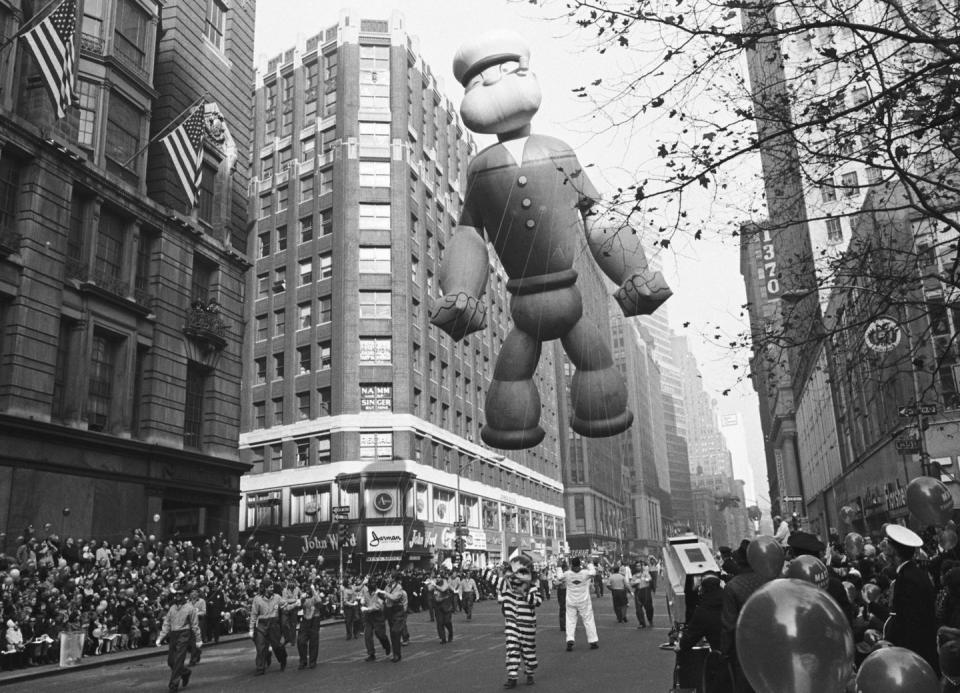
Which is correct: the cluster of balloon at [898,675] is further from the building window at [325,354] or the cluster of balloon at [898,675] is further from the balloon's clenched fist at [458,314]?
the building window at [325,354]

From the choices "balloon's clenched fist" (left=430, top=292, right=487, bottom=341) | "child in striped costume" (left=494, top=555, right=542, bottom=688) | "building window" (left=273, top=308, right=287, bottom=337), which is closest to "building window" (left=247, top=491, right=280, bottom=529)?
"building window" (left=273, top=308, right=287, bottom=337)

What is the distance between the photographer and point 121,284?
2386 cm

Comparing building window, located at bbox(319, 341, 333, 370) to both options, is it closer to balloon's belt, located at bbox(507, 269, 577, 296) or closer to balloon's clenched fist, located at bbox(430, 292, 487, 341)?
balloon's clenched fist, located at bbox(430, 292, 487, 341)

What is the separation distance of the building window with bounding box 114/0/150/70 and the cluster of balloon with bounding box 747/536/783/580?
24.8 m

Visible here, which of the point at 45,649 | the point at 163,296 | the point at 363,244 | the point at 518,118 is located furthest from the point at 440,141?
the point at 518,118

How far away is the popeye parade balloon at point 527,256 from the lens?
25.2ft

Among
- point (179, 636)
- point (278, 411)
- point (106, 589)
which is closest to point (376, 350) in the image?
point (278, 411)

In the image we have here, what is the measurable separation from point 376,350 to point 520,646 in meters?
35.5

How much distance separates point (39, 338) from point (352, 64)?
3324cm

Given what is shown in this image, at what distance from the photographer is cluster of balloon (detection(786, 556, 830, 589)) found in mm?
6398

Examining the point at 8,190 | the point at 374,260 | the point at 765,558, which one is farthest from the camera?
the point at 374,260

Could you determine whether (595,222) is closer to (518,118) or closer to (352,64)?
(518,118)

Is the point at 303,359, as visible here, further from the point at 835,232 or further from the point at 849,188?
the point at 849,188

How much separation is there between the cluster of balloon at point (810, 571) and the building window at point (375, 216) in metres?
41.6
